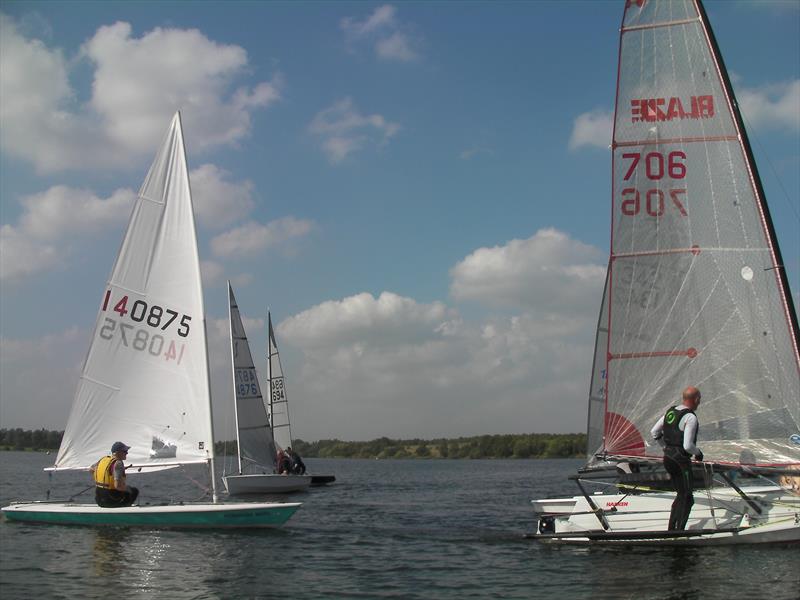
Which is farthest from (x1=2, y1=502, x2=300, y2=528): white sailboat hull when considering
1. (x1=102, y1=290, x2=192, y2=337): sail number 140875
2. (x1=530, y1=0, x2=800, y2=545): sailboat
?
(x1=530, y1=0, x2=800, y2=545): sailboat

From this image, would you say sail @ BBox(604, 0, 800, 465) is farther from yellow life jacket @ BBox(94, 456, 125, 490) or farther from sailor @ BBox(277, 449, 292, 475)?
sailor @ BBox(277, 449, 292, 475)

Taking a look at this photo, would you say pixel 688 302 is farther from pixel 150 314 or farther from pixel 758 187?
pixel 150 314

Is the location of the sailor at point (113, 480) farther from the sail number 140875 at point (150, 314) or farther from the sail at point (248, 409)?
the sail at point (248, 409)

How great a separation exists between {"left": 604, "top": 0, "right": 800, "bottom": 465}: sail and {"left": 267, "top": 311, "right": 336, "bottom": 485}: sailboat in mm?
23412

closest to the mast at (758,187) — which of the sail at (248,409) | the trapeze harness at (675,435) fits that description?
the trapeze harness at (675,435)

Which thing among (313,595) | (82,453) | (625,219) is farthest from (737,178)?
(82,453)

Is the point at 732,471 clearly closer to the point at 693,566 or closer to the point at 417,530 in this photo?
the point at 693,566

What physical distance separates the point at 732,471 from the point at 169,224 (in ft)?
40.1

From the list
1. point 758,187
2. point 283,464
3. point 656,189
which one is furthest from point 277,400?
point 758,187

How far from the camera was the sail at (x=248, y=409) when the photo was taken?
29.2 meters

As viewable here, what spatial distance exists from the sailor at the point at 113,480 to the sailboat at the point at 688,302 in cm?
821

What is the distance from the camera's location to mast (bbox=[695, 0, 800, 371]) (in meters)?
13.3

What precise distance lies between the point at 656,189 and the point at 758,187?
171cm

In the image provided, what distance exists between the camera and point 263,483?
91.5ft
